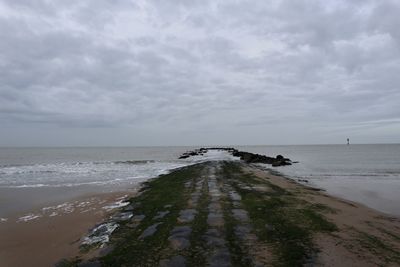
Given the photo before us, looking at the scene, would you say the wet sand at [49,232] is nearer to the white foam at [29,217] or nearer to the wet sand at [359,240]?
the white foam at [29,217]

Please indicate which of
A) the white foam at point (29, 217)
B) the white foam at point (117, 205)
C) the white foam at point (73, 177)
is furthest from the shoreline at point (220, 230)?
the white foam at point (73, 177)

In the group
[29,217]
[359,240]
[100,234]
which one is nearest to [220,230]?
[100,234]

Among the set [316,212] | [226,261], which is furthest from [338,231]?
[226,261]

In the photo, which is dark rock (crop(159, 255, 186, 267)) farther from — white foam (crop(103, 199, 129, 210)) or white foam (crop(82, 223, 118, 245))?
white foam (crop(103, 199, 129, 210))

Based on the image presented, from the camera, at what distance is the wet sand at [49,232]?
24.8ft

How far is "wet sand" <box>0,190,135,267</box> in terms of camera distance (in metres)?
7.57

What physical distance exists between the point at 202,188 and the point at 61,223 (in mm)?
7726

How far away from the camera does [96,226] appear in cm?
1004

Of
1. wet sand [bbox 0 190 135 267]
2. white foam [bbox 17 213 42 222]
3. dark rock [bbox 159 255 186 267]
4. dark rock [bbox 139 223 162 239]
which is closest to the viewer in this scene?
dark rock [bbox 159 255 186 267]

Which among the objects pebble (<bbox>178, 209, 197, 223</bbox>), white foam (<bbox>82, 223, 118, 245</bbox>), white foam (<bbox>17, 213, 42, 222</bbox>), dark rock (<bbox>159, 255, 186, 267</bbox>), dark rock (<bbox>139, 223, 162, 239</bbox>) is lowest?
white foam (<bbox>17, 213, 42, 222</bbox>)

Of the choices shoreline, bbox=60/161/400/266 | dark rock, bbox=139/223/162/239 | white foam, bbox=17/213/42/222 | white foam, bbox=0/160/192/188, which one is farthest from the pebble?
white foam, bbox=0/160/192/188

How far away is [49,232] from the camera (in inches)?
382

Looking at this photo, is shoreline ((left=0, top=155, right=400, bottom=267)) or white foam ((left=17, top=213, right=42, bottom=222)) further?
white foam ((left=17, top=213, right=42, bottom=222))

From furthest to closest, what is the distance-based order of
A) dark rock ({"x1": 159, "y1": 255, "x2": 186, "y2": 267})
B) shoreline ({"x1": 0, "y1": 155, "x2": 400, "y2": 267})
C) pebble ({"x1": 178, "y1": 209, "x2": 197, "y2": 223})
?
pebble ({"x1": 178, "y1": 209, "x2": 197, "y2": 223})
shoreline ({"x1": 0, "y1": 155, "x2": 400, "y2": 267})
dark rock ({"x1": 159, "y1": 255, "x2": 186, "y2": 267})
